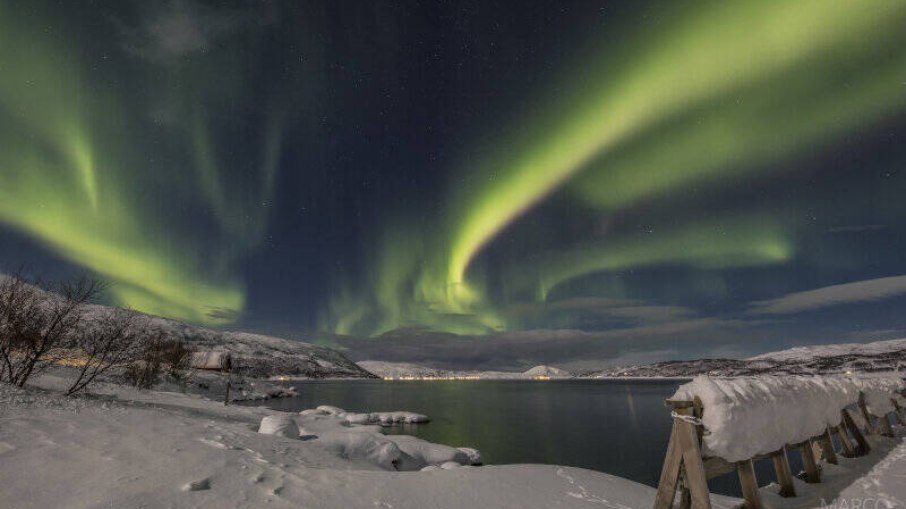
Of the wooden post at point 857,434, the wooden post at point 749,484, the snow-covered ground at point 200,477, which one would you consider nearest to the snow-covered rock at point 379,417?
the snow-covered ground at point 200,477

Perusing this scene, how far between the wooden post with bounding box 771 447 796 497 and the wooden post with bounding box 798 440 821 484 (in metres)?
0.59

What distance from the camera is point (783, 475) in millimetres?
8195

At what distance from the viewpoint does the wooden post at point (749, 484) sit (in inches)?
257

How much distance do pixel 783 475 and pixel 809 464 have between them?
54.4 inches

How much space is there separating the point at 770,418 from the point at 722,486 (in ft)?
71.4

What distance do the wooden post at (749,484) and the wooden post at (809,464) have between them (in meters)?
2.67

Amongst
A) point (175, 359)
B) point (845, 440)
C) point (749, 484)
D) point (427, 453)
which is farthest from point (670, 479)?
point (175, 359)

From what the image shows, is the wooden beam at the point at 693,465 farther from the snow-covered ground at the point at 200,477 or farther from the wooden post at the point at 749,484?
the snow-covered ground at the point at 200,477

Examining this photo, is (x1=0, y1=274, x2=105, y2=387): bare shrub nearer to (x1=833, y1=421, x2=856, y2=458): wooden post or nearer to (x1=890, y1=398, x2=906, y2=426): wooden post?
(x1=833, y1=421, x2=856, y2=458): wooden post

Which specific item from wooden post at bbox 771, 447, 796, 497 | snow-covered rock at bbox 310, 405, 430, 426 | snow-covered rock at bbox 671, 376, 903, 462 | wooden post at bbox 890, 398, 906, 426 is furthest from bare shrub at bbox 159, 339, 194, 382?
wooden post at bbox 890, 398, 906, 426

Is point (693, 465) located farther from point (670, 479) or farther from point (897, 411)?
point (897, 411)

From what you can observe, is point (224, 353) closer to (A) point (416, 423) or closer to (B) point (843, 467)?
(A) point (416, 423)

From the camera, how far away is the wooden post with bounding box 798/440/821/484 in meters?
8.62

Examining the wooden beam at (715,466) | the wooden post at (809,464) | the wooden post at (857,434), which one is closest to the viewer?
the wooden beam at (715,466)
